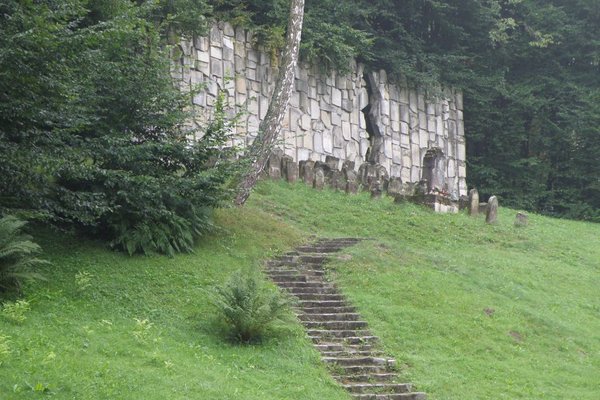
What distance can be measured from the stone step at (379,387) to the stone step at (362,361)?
0.59 meters

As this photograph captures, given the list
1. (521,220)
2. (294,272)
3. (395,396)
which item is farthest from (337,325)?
(521,220)

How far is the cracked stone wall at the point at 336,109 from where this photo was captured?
27391mm

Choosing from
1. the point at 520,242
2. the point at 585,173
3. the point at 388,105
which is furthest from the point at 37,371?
the point at 585,173

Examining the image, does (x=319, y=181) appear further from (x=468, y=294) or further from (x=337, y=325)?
(x=337, y=325)

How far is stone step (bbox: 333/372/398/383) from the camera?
12.7m

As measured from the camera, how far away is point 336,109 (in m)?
31.3

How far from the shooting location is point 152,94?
629 inches

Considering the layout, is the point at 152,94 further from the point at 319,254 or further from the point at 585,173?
the point at 585,173

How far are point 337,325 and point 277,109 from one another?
781 cm

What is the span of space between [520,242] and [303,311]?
10004mm

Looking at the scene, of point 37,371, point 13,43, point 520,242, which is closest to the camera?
point 37,371

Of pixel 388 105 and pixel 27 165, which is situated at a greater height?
pixel 388 105

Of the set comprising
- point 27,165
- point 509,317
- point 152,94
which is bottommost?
point 509,317

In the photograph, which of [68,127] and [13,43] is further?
[68,127]
